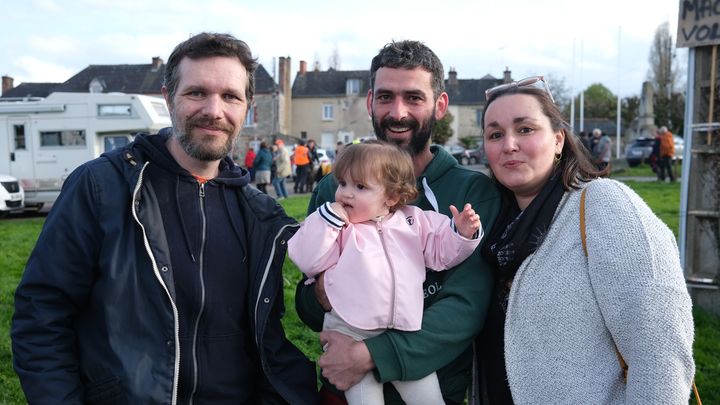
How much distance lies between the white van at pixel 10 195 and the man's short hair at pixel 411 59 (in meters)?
16.2

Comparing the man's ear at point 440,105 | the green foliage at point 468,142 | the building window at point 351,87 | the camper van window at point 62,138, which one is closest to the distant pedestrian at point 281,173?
the camper van window at point 62,138

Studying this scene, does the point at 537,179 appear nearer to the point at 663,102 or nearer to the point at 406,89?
the point at 406,89

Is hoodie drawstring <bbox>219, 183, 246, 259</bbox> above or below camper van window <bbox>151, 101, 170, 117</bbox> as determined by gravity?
below

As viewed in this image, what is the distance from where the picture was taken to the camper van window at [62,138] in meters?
18.0

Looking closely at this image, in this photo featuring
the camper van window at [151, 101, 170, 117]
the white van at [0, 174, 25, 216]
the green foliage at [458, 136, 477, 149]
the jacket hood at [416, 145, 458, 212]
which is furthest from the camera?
the green foliage at [458, 136, 477, 149]

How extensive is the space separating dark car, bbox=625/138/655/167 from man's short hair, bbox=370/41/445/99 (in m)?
31.7

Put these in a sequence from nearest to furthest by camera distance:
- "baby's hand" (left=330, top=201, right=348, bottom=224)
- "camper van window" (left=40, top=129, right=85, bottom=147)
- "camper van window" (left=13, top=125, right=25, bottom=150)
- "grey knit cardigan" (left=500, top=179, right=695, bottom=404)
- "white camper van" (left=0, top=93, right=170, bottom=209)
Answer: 1. "grey knit cardigan" (left=500, top=179, right=695, bottom=404)
2. "baby's hand" (left=330, top=201, right=348, bottom=224)
3. "white camper van" (left=0, top=93, right=170, bottom=209)
4. "camper van window" (left=40, top=129, right=85, bottom=147)
5. "camper van window" (left=13, top=125, right=25, bottom=150)

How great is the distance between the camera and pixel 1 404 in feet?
14.8

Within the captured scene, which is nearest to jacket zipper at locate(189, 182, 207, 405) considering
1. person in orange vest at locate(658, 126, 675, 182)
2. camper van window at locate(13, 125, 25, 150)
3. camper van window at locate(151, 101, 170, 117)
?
camper van window at locate(151, 101, 170, 117)

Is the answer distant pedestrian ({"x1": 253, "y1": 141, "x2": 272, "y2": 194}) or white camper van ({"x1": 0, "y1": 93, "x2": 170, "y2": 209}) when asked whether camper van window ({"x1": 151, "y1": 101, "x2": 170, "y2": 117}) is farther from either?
distant pedestrian ({"x1": 253, "y1": 141, "x2": 272, "y2": 194})

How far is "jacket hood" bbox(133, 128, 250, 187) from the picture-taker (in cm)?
278

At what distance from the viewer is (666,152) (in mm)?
20906

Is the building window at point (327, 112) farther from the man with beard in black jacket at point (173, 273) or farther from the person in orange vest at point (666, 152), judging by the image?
the man with beard in black jacket at point (173, 273)

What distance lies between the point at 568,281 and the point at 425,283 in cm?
70
